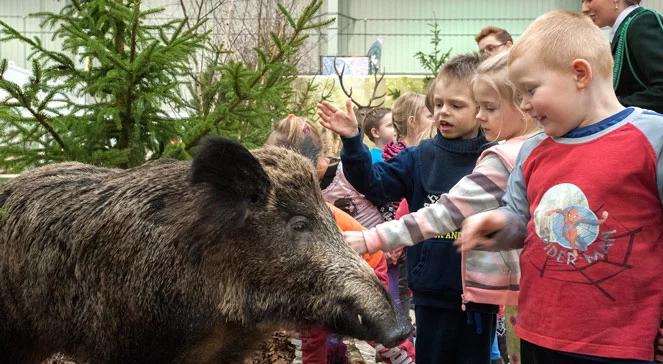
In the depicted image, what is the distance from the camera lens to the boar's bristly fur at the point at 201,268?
11.5 ft

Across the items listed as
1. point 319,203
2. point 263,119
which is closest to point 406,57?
point 263,119

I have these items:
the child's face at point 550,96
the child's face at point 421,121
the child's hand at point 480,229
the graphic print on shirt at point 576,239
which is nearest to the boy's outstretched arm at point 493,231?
the child's hand at point 480,229

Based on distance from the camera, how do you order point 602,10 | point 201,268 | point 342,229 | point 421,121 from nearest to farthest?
point 201,268
point 602,10
point 342,229
point 421,121

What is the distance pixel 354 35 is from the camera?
117ft

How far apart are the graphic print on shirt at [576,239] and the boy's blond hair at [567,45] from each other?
44cm

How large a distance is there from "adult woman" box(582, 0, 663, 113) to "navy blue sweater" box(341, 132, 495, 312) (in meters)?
0.90

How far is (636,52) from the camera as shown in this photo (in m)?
4.81

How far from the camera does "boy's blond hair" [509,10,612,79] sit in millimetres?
3102

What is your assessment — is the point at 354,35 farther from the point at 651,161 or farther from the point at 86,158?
the point at 651,161

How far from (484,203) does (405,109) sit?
14.1 ft

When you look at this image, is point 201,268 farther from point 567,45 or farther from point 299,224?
point 567,45

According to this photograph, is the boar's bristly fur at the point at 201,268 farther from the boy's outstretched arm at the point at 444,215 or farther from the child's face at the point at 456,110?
the child's face at the point at 456,110

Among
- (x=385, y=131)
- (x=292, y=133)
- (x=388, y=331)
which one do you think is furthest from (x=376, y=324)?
(x=385, y=131)

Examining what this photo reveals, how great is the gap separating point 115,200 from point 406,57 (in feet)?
108
